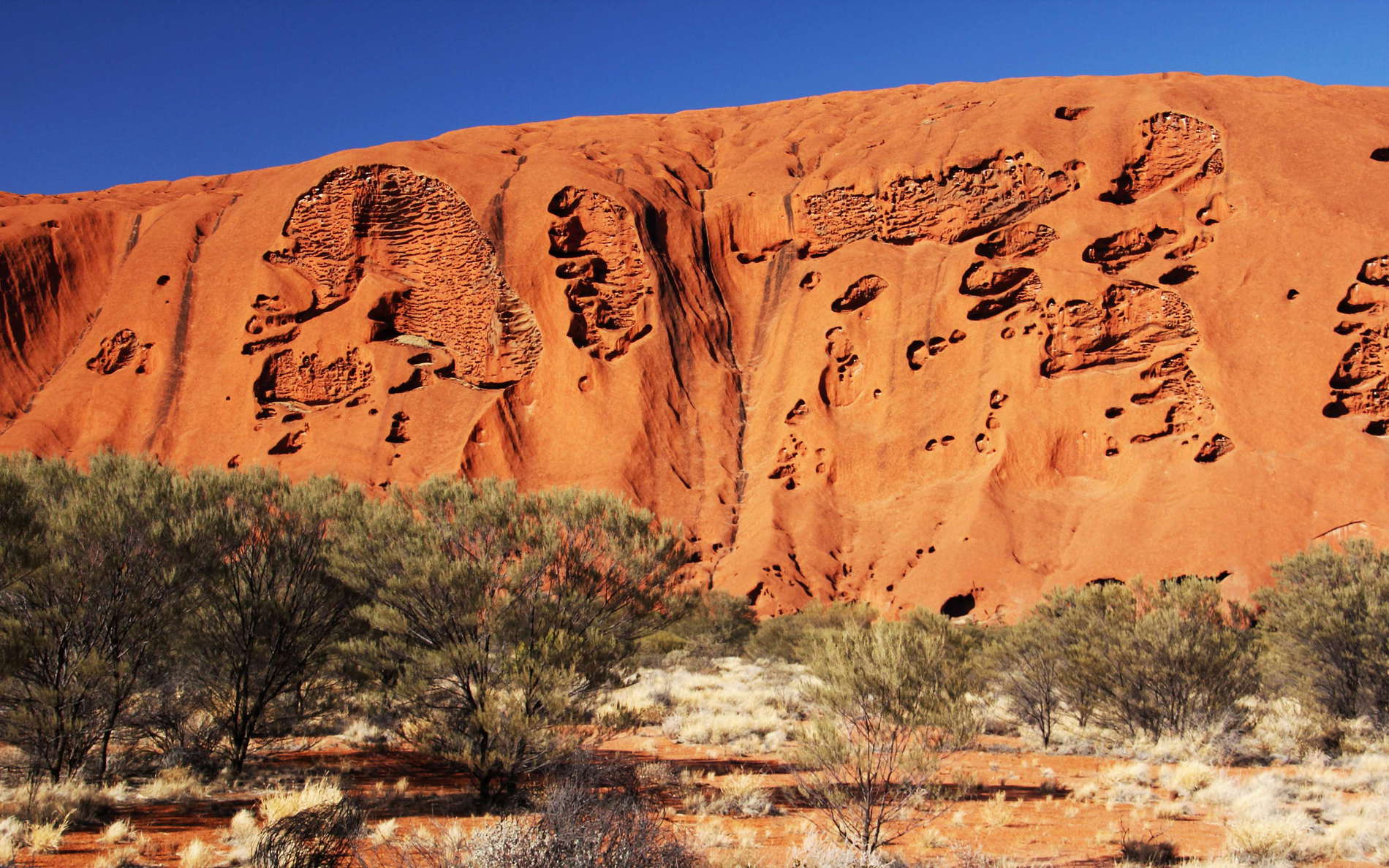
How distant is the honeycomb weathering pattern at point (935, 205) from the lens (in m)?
42.9

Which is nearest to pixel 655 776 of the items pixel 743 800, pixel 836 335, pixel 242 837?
pixel 743 800

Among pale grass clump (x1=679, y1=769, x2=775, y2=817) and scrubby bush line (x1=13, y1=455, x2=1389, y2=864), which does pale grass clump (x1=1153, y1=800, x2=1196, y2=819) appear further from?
pale grass clump (x1=679, y1=769, x2=775, y2=817)

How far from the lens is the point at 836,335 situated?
42219mm

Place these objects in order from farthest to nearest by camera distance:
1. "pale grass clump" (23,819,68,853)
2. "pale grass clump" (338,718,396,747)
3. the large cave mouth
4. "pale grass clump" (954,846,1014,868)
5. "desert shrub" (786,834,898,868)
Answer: the large cave mouth, "pale grass clump" (338,718,396,747), "pale grass clump" (23,819,68,853), "pale grass clump" (954,846,1014,868), "desert shrub" (786,834,898,868)

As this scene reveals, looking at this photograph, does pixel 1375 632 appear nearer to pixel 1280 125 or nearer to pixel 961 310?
pixel 961 310

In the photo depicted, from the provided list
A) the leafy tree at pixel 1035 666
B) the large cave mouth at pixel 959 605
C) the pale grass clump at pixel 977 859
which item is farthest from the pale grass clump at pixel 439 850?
the large cave mouth at pixel 959 605

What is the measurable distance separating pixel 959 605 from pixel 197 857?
29678 millimetres

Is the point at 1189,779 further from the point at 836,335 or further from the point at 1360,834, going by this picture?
the point at 836,335

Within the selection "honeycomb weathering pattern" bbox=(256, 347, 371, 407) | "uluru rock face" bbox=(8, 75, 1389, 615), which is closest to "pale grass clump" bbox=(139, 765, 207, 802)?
"uluru rock face" bbox=(8, 75, 1389, 615)

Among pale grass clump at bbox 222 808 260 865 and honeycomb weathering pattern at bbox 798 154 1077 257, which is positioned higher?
honeycomb weathering pattern at bbox 798 154 1077 257

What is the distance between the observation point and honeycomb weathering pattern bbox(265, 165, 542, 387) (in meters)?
43.1

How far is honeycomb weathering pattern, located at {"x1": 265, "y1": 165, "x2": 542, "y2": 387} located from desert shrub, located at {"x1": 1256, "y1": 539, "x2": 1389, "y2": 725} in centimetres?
3350

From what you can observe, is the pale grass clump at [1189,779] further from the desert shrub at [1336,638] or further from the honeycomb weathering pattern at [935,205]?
the honeycomb weathering pattern at [935,205]

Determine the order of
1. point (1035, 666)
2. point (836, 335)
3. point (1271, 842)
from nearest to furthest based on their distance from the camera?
1. point (1271, 842)
2. point (1035, 666)
3. point (836, 335)
